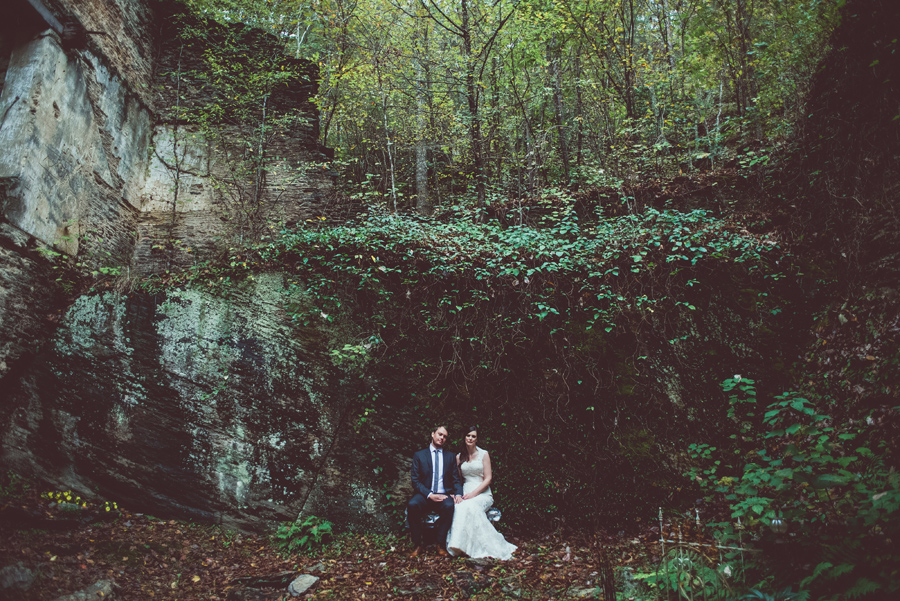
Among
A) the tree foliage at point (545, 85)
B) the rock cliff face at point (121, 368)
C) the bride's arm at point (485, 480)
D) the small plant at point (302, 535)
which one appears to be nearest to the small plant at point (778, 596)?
the bride's arm at point (485, 480)

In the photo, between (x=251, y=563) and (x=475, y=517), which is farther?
(x=251, y=563)

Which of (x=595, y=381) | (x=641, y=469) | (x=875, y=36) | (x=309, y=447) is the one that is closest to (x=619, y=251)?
(x=595, y=381)

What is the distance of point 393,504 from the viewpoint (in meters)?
5.93

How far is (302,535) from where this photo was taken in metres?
5.74

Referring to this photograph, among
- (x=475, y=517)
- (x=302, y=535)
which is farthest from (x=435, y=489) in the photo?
(x=302, y=535)

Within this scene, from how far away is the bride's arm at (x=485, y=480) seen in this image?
5438 millimetres

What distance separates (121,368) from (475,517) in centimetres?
509

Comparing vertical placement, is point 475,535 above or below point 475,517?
below

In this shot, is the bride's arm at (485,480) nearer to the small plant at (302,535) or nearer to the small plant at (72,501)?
the small plant at (302,535)

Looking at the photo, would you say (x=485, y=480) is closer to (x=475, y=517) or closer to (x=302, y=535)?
(x=475, y=517)

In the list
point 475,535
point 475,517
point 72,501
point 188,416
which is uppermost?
point 188,416

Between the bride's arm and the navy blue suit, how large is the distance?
7.0 inches

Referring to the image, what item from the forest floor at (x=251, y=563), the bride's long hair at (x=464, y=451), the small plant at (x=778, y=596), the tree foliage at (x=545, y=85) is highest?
the tree foliage at (x=545, y=85)

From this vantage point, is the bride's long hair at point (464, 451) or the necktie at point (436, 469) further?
the bride's long hair at point (464, 451)
